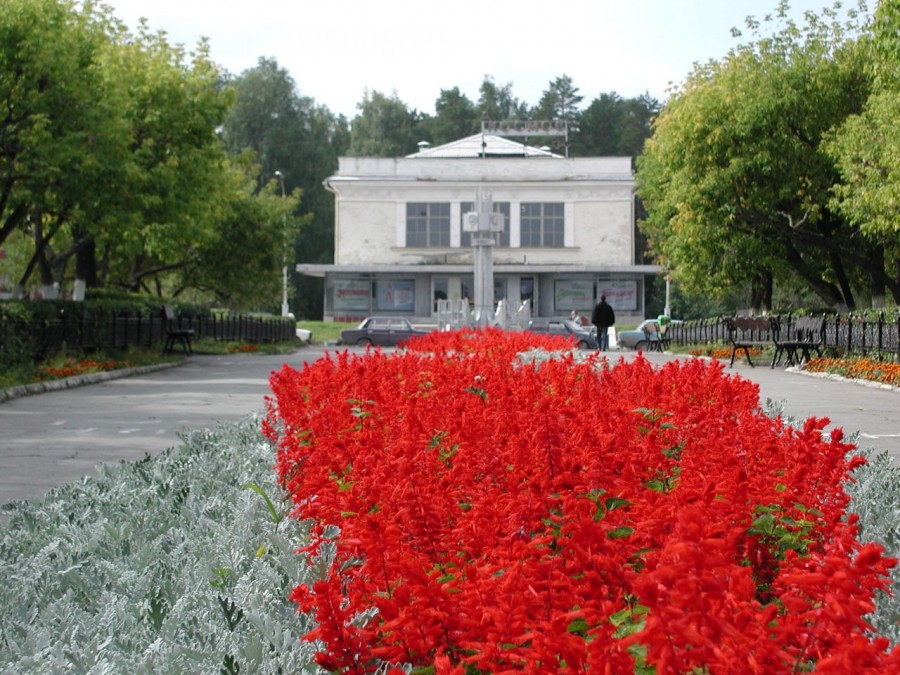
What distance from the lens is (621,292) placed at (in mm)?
62688

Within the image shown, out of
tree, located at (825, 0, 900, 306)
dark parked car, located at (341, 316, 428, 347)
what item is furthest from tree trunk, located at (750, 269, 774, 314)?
dark parked car, located at (341, 316, 428, 347)

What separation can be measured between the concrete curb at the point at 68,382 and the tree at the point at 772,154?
18.0 m

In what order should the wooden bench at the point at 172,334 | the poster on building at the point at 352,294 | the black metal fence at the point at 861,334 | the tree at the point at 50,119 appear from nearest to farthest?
the tree at the point at 50,119 < the black metal fence at the point at 861,334 < the wooden bench at the point at 172,334 < the poster on building at the point at 352,294

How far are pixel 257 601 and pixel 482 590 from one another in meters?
1.06

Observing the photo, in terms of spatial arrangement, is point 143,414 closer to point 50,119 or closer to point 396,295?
point 50,119

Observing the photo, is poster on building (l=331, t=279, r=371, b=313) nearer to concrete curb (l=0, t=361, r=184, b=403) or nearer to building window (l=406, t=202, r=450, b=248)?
building window (l=406, t=202, r=450, b=248)

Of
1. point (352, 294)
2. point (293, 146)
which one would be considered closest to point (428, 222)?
point (352, 294)

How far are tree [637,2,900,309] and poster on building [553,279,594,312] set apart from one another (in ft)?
79.2

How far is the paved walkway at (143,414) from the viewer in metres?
10.1

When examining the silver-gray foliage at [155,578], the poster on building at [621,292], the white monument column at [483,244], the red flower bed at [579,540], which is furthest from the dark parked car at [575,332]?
the silver-gray foliage at [155,578]

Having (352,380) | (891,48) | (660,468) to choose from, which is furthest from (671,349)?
(660,468)

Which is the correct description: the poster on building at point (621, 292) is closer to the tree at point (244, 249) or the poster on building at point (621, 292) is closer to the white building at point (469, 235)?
the white building at point (469, 235)

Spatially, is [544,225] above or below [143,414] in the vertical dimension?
above

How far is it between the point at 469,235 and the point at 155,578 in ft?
193
